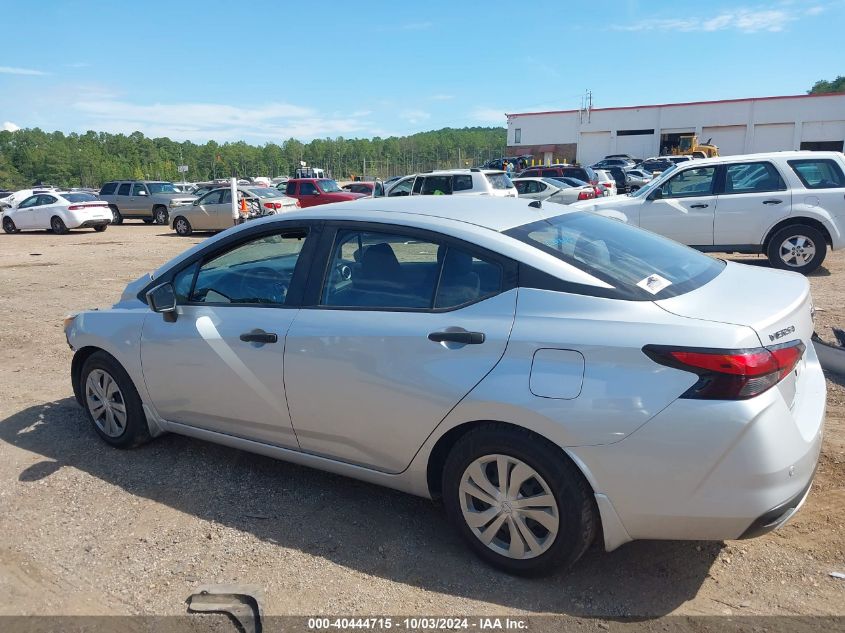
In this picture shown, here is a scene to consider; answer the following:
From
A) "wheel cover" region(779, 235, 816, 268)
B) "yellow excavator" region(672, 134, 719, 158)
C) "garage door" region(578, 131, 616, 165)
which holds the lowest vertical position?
"wheel cover" region(779, 235, 816, 268)

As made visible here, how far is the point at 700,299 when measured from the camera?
280 cm

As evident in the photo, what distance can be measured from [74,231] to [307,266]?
79.4 feet

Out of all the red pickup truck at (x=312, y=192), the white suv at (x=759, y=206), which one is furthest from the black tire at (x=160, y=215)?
the white suv at (x=759, y=206)

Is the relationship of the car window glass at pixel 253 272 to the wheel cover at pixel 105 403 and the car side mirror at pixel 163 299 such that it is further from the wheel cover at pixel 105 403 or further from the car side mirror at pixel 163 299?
the wheel cover at pixel 105 403

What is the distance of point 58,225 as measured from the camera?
22.9 meters

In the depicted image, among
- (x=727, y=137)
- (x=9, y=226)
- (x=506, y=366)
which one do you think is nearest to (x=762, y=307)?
(x=506, y=366)

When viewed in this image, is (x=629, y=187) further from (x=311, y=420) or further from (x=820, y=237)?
(x=311, y=420)

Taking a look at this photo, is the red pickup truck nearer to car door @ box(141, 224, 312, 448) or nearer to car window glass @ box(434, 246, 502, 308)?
car door @ box(141, 224, 312, 448)

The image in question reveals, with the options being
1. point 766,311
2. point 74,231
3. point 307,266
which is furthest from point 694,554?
point 74,231

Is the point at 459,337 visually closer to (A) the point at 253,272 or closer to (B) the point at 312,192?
(A) the point at 253,272

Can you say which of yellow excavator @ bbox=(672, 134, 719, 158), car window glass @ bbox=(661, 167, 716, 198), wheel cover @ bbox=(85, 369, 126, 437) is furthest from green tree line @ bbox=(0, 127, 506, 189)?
wheel cover @ bbox=(85, 369, 126, 437)

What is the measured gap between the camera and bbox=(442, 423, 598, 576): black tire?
2.68 metres

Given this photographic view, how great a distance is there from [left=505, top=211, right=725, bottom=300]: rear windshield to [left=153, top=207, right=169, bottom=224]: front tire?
1005 inches

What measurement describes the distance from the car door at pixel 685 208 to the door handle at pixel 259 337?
8306 mm
